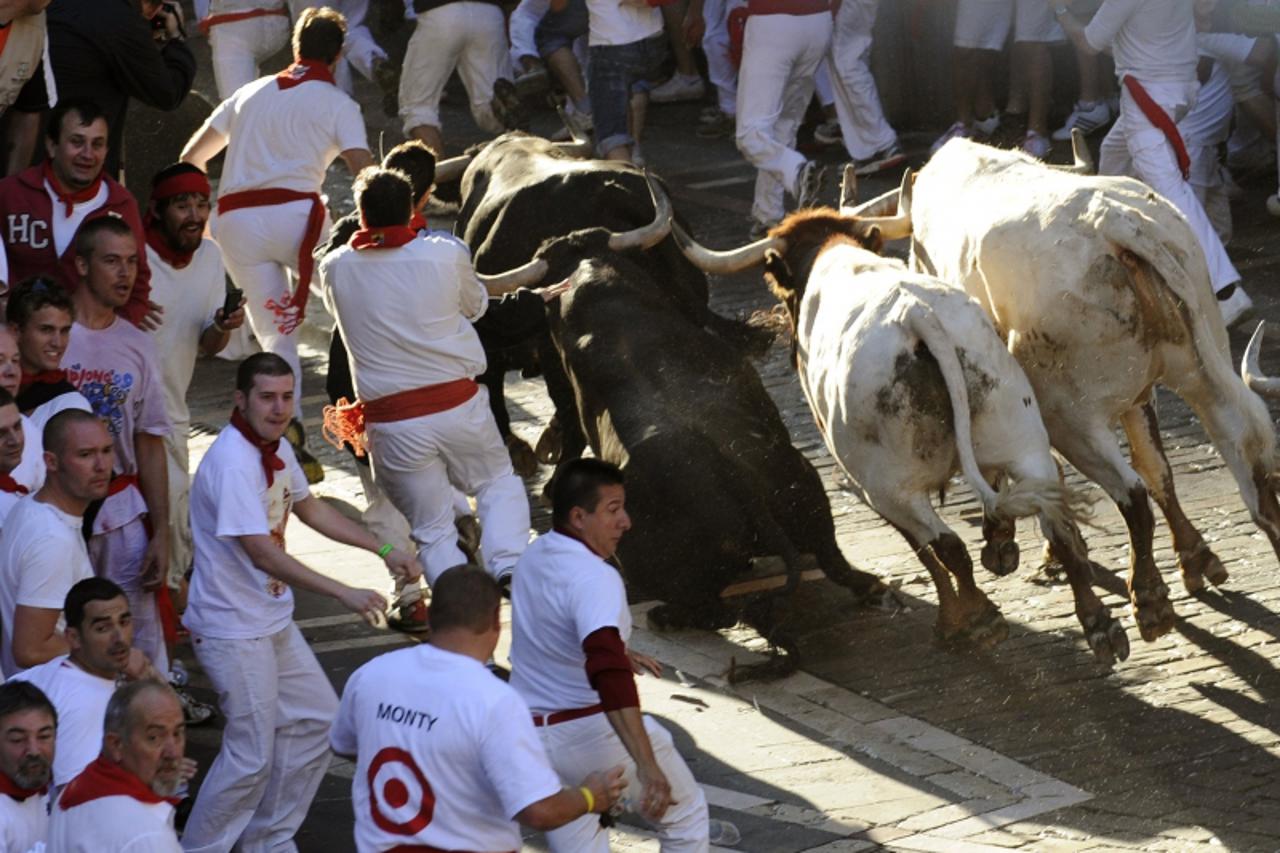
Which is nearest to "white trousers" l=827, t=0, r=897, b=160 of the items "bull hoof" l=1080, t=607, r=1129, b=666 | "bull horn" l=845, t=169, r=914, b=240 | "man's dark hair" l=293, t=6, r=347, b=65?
"bull horn" l=845, t=169, r=914, b=240

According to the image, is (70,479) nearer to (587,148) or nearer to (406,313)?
(406,313)

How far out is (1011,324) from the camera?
928cm

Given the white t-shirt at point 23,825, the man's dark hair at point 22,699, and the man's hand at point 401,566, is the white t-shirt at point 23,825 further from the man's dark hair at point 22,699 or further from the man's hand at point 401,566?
the man's hand at point 401,566

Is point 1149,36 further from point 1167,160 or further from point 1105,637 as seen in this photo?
point 1105,637

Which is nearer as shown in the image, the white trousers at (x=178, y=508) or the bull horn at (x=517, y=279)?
the white trousers at (x=178, y=508)

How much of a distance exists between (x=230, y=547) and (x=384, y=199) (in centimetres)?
206

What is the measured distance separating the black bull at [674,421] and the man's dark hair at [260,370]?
104 inches

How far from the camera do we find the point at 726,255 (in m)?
10.9

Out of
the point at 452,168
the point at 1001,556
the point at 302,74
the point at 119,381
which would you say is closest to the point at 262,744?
the point at 119,381

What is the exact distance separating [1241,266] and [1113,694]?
609 centimetres

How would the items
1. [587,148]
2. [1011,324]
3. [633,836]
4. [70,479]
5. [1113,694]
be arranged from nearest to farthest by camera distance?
[70,479] < [633,836] < [1113,694] < [1011,324] < [587,148]

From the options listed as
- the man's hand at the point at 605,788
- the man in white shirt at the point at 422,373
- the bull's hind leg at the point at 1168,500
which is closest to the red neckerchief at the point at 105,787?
the man's hand at the point at 605,788

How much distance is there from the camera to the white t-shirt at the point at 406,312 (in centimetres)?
884

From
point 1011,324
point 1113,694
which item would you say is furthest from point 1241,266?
point 1113,694
